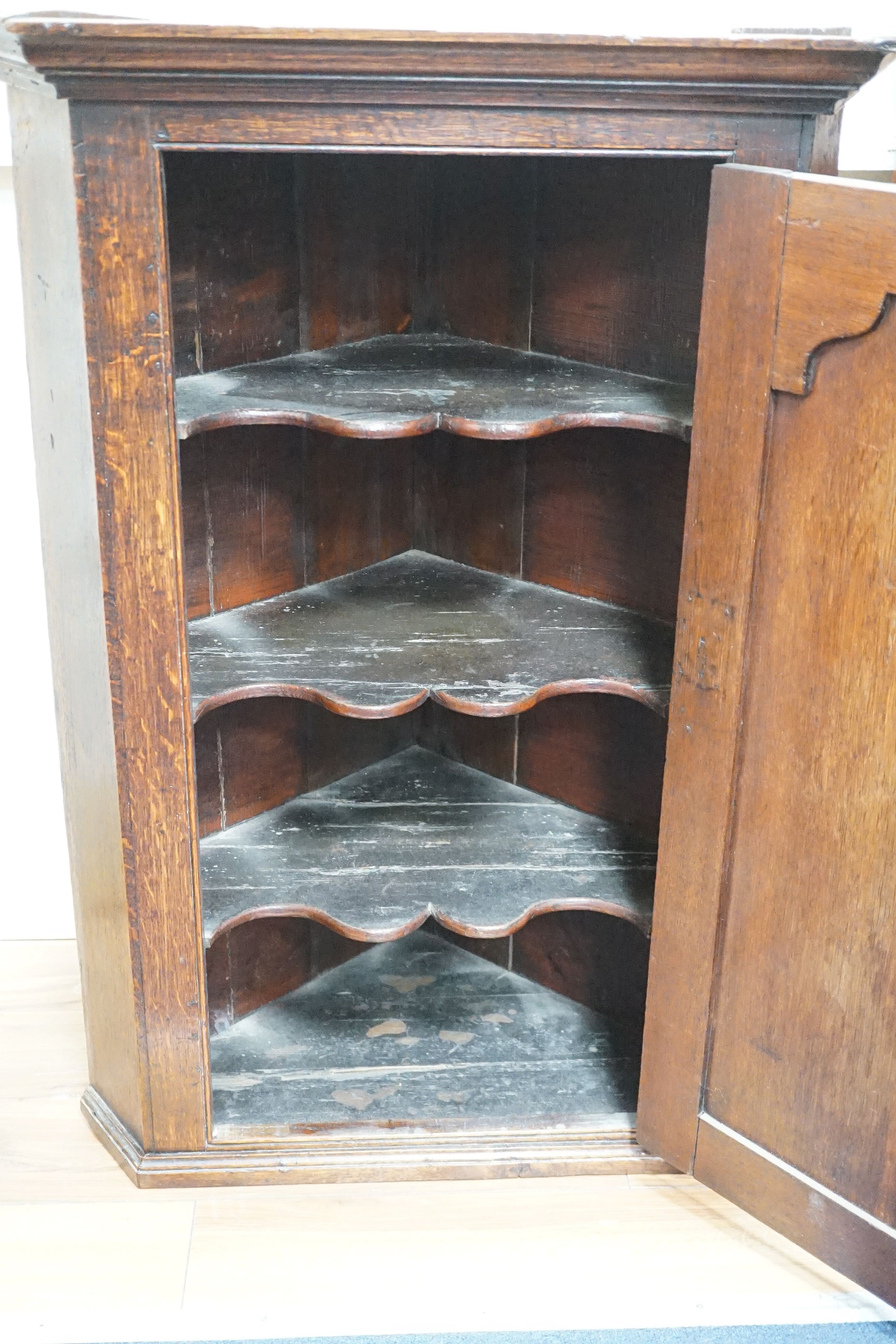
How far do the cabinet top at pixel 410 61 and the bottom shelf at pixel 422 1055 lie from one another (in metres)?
1.35

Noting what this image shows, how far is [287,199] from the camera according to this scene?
1919 millimetres

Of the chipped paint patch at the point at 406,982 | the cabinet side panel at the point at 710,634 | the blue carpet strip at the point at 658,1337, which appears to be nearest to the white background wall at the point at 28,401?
the cabinet side panel at the point at 710,634

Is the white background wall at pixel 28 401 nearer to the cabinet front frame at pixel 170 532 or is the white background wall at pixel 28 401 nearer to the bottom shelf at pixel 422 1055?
the cabinet front frame at pixel 170 532

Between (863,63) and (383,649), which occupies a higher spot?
(863,63)

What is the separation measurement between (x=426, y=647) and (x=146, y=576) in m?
0.46

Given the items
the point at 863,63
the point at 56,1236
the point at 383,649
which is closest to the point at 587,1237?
the point at 56,1236

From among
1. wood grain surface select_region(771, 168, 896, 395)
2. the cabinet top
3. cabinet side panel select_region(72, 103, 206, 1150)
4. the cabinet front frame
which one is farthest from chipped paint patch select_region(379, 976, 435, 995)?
the cabinet top

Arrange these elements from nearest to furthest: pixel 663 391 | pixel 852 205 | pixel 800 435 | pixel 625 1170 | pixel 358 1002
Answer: pixel 852 205 → pixel 800 435 → pixel 663 391 → pixel 625 1170 → pixel 358 1002

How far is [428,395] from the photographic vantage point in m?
1.83

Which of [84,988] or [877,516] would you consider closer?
[877,516]

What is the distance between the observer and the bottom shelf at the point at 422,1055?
6.87 ft

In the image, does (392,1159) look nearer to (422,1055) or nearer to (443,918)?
(422,1055)

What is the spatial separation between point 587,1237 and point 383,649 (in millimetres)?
835

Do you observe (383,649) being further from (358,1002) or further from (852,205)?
(852,205)
